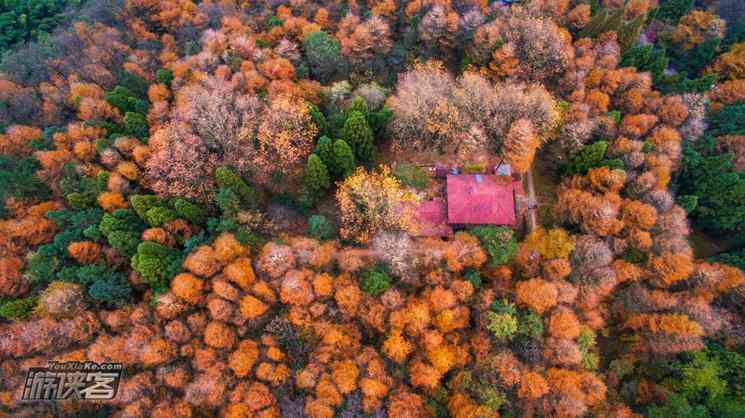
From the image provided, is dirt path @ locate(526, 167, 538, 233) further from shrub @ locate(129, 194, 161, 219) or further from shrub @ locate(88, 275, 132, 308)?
shrub @ locate(88, 275, 132, 308)

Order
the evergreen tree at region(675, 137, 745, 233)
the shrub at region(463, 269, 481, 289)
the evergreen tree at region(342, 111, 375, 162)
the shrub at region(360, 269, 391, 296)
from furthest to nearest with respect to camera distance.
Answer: the evergreen tree at region(675, 137, 745, 233) → the evergreen tree at region(342, 111, 375, 162) → the shrub at region(463, 269, 481, 289) → the shrub at region(360, 269, 391, 296)

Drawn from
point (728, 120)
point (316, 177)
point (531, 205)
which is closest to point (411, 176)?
point (316, 177)

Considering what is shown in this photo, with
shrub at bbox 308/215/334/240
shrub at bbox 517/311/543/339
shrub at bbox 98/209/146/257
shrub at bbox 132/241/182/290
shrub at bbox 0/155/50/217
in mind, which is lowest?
shrub at bbox 517/311/543/339

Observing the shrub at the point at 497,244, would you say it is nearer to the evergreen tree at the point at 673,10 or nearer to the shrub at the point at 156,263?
the shrub at the point at 156,263

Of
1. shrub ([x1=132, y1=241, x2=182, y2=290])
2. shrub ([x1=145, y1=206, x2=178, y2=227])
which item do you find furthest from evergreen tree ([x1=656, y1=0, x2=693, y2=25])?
shrub ([x1=132, y1=241, x2=182, y2=290])

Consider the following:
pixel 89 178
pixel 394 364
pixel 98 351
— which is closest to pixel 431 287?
pixel 394 364

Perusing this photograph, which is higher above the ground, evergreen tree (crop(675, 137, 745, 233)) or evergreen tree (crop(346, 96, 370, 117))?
evergreen tree (crop(346, 96, 370, 117))

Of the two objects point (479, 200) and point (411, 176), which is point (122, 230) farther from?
point (479, 200)
